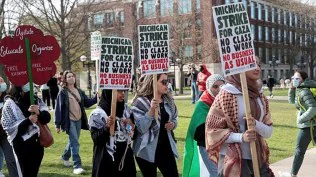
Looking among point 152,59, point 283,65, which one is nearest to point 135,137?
point 152,59

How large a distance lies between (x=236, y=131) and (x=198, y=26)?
1751 inches

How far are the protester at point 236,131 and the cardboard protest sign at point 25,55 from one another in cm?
257

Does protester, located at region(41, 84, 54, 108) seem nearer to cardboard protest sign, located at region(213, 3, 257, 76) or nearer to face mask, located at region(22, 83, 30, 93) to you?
face mask, located at region(22, 83, 30, 93)

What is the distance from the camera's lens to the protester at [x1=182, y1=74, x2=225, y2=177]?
5910 millimetres

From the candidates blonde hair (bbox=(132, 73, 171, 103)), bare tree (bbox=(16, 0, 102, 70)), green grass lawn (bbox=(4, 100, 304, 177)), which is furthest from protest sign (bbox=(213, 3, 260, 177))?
bare tree (bbox=(16, 0, 102, 70))

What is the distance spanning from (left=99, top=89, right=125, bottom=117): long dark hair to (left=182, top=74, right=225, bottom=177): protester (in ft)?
3.25

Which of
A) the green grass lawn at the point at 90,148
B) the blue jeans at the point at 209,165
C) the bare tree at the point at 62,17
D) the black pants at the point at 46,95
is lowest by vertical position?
the green grass lawn at the point at 90,148

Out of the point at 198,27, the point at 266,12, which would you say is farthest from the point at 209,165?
the point at 266,12

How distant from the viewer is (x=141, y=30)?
6.32 m

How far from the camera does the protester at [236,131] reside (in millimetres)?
4152

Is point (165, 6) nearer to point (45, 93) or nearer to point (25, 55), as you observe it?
point (45, 93)

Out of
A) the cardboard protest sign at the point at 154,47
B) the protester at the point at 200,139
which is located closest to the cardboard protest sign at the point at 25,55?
the cardboard protest sign at the point at 154,47

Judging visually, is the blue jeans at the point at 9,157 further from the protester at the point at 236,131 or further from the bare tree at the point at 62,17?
the bare tree at the point at 62,17

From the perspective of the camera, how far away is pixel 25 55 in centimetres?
586
